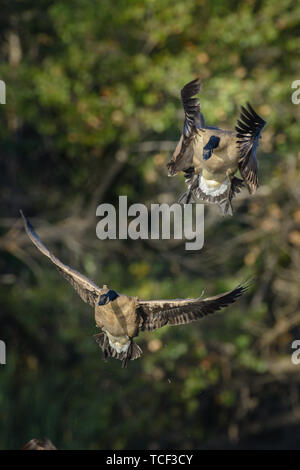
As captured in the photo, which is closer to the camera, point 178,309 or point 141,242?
point 178,309

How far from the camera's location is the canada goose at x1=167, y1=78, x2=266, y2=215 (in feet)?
6.58

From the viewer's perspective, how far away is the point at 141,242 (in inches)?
275

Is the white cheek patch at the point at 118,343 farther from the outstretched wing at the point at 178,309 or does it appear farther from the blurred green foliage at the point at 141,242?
the blurred green foliage at the point at 141,242

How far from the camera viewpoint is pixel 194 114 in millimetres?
2061

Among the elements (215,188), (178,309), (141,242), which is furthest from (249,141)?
(141,242)

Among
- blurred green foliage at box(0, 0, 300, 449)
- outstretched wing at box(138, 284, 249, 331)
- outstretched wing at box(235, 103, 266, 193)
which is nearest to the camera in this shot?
outstretched wing at box(235, 103, 266, 193)

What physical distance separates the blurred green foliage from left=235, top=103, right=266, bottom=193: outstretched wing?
3.30m

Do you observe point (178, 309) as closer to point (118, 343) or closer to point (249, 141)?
point (118, 343)

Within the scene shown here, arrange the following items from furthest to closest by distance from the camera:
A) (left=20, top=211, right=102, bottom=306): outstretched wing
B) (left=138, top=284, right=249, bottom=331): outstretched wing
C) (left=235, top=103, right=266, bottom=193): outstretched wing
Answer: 1. (left=20, top=211, right=102, bottom=306): outstretched wing
2. (left=138, top=284, right=249, bottom=331): outstretched wing
3. (left=235, top=103, right=266, bottom=193): outstretched wing

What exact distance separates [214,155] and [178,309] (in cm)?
48

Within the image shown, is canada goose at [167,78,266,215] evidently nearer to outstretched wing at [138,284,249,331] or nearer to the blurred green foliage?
outstretched wing at [138,284,249,331]

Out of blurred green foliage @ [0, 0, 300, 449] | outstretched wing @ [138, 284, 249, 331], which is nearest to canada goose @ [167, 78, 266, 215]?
outstretched wing @ [138, 284, 249, 331]
